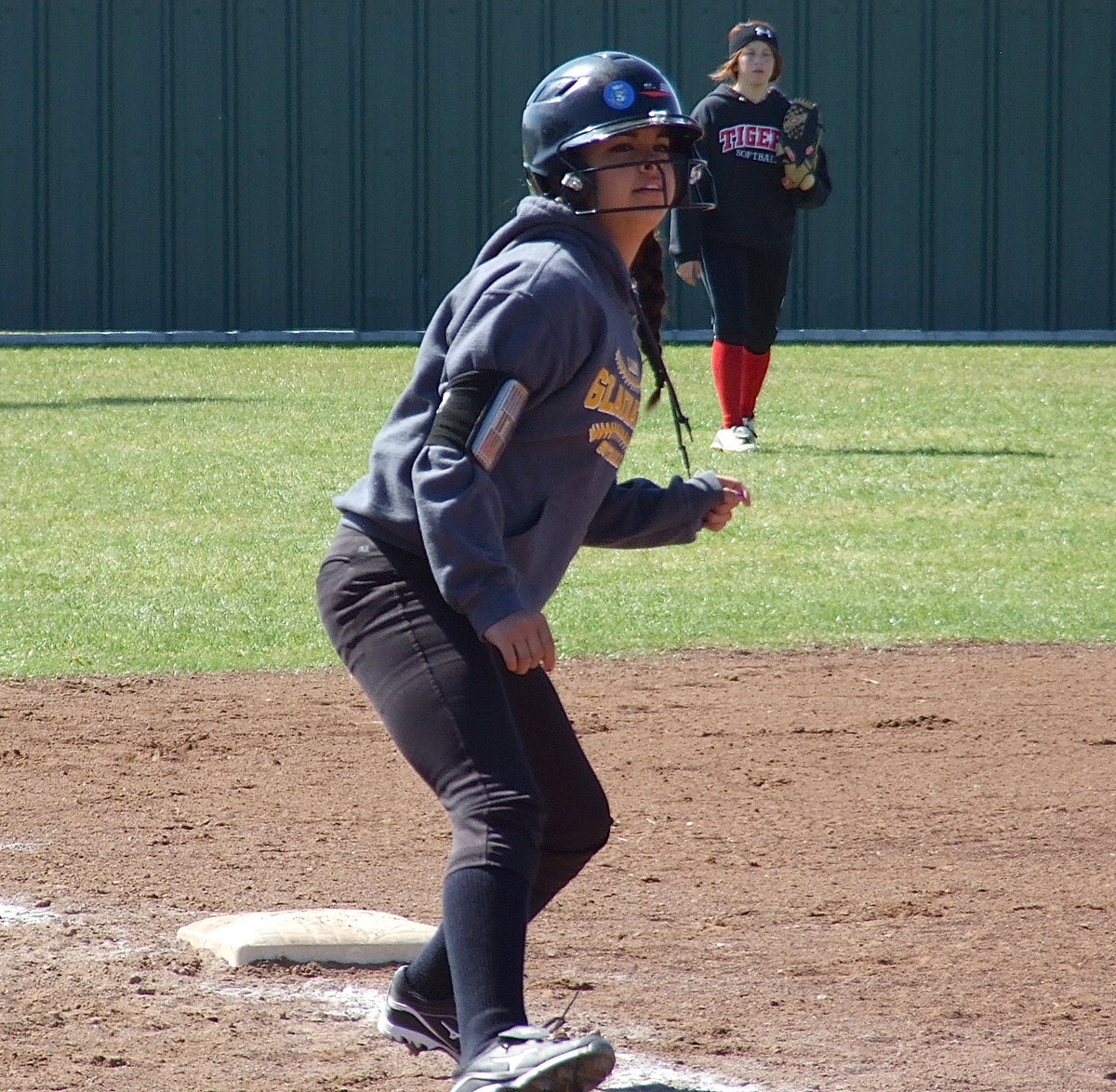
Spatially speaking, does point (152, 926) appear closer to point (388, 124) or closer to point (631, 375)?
point (631, 375)

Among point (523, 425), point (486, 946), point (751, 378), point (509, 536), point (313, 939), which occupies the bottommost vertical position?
point (313, 939)

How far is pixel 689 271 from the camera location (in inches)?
413

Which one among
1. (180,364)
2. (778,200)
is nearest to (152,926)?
(778,200)

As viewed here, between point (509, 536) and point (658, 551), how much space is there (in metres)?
6.13

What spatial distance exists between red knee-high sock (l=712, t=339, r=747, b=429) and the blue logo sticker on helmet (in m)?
7.65

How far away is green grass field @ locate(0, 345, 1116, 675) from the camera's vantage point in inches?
293

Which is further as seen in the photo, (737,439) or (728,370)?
(737,439)

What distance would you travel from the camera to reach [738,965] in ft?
12.6

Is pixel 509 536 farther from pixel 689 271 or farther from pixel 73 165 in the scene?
pixel 73 165

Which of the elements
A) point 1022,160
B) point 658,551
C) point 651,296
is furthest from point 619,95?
point 1022,160

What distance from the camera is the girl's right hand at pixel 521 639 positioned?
286cm

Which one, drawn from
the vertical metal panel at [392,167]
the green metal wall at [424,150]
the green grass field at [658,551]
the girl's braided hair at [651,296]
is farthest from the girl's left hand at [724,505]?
the vertical metal panel at [392,167]

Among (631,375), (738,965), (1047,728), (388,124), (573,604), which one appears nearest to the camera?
(631,375)

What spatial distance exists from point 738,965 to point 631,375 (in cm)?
137
